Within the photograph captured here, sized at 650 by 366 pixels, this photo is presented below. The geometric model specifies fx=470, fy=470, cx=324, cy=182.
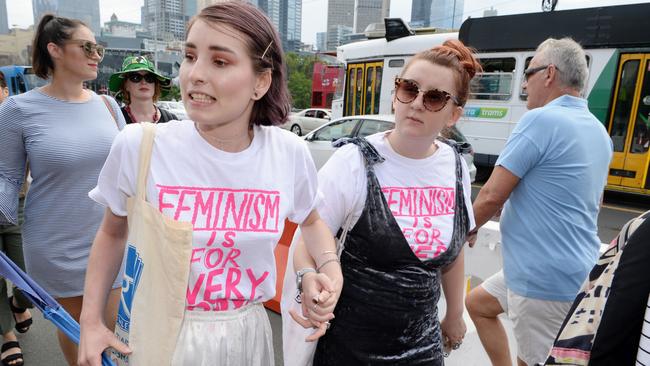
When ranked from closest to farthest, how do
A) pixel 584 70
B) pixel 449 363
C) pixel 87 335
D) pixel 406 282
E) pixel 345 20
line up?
pixel 87 335 < pixel 406 282 < pixel 584 70 < pixel 449 363 < pixel 345 20

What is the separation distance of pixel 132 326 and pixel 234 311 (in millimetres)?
274

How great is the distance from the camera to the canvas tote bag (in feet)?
3.99

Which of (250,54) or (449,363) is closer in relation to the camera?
(250,54)

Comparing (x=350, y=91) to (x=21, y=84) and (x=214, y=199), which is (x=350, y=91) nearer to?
(x=21, y=84)

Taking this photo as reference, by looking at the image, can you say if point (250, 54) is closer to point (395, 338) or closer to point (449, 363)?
point (395, 338)

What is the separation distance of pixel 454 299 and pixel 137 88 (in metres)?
2.66

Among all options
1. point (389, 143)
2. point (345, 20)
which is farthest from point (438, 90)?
point (345, 20)

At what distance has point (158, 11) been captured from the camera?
37.3 m

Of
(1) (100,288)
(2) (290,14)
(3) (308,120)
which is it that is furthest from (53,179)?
(2) (290,14)

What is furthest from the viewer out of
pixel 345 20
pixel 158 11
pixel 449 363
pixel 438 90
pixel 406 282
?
pixel 345 20

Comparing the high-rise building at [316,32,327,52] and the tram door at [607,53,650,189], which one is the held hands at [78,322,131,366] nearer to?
the tram door at [607,53,650,189]

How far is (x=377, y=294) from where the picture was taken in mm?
1675

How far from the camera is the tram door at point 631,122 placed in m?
8.31

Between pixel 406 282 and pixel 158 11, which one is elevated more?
pixel 158 11
